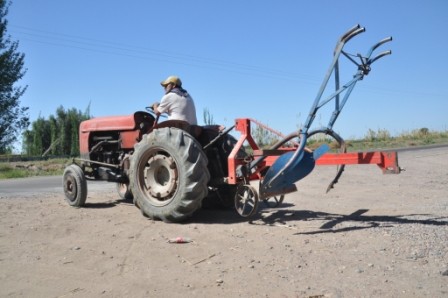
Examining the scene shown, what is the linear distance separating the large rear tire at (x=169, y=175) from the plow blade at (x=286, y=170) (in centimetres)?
77

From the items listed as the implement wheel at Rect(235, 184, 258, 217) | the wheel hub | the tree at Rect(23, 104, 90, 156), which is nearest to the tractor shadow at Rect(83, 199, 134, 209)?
the wheel hub

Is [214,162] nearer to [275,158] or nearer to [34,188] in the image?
[275,158]

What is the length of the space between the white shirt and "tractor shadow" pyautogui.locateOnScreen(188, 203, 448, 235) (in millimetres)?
1447

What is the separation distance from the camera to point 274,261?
12.9 feet

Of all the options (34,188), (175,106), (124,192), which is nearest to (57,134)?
(34,188)

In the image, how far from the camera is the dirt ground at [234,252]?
3344 millimetres

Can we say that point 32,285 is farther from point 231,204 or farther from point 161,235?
point 231,204

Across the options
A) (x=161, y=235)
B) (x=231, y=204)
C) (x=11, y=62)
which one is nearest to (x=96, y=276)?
(x=161, y=235)

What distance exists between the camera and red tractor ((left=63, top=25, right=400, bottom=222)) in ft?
17.5

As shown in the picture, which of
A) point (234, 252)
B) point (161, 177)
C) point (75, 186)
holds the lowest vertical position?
point (234, 252)

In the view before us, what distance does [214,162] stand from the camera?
6488mm

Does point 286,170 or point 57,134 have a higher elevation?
point 57,134

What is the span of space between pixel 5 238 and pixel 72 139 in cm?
3090

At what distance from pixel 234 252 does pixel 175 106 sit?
8.81ft
